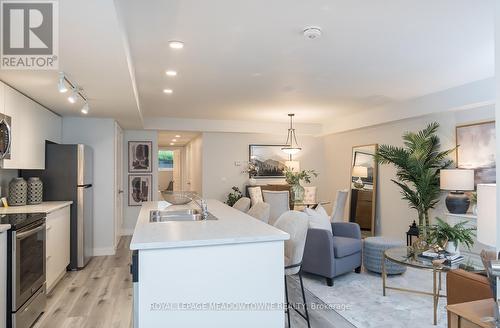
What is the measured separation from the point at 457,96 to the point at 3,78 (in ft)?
17.5

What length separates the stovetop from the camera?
8.49ft

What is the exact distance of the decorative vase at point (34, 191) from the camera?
3.99 meters

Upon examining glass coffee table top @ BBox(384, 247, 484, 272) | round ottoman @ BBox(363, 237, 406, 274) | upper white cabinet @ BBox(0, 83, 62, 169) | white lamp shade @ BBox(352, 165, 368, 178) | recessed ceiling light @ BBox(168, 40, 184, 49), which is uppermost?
recessed ceiling light @ BBox(168, 40, 184, 49)

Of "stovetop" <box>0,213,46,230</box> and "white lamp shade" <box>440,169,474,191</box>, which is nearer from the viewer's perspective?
"stovetop" <box>0,213,46,230</box>

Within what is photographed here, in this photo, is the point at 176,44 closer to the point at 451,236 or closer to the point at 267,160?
the point at 451,236

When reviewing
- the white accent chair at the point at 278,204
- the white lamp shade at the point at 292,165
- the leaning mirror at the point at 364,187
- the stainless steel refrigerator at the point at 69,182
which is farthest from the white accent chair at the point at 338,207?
the stainless steel refrigerator at the point at 69,182

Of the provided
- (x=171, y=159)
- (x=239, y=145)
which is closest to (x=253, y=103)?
(x=239, y=145)

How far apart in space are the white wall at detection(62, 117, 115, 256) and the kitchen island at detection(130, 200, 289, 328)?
3440 millimetres

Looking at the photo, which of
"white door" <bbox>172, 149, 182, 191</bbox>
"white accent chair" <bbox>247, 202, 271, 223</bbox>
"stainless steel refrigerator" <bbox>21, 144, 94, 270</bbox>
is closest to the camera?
"white accent chair" <bbox>247, 202, 271, 223</bbox>

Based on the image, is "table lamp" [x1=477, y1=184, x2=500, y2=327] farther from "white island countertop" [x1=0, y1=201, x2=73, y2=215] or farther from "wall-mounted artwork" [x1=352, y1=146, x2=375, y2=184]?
"wall-mounted artwork" [x1=352, y1=146, x2=375, y2=184]

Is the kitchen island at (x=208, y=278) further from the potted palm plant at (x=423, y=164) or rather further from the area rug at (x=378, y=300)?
the potted palm plant at (x=423, y=164)

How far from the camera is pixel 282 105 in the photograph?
5.79 metres

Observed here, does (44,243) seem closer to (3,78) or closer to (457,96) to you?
(3,78)

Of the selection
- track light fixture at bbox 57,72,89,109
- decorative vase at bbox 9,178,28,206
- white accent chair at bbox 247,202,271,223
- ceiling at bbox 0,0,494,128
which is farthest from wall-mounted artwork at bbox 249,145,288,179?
decorative vase at bbox 9,178,28,206
